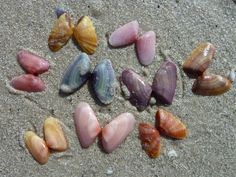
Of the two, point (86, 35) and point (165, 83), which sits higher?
point (86, 35)

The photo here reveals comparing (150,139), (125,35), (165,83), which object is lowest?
(150,139)

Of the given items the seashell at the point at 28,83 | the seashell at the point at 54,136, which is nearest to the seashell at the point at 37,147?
the seashell at the point at 54,136

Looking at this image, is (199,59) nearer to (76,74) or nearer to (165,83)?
(165,83)

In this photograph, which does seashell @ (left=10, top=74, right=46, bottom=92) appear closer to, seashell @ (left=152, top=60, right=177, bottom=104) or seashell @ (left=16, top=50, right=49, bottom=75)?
seashell @ (left=16, top=50, right=49, bottom=75)

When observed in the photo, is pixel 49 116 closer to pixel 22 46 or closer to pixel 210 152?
pixel 22 46

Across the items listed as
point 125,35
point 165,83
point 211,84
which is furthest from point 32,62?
point 211,84

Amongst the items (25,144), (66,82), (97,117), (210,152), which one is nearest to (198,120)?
(210,152)

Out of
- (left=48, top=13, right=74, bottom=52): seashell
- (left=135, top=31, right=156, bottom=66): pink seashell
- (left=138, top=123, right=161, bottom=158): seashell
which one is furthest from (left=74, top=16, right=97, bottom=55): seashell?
(left=138, top=123, right=161, bottom=158): seashell
